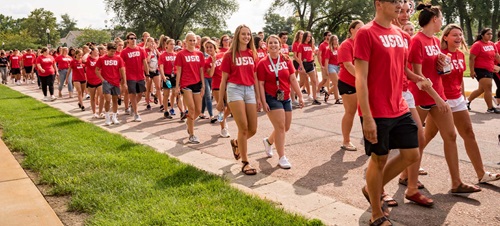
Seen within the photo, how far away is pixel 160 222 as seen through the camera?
12.8 ft

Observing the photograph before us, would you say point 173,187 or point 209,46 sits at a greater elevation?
point 209,46

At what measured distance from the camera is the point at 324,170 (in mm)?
5785

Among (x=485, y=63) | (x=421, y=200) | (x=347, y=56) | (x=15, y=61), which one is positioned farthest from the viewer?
(x=15, y=61)

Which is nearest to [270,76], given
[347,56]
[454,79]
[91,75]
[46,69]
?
[347,56]

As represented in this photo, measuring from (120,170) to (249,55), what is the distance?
86.9 inches

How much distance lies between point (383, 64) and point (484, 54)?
24.6ft

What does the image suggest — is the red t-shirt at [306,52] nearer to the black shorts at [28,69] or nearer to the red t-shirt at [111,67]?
the red t-shirt at [111,67]

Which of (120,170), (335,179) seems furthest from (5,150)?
(335,179)

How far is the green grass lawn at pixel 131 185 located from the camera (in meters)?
3.98

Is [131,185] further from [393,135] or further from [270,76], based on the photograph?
[393,135]

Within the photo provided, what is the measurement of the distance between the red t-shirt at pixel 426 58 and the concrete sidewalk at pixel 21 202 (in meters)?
3.73

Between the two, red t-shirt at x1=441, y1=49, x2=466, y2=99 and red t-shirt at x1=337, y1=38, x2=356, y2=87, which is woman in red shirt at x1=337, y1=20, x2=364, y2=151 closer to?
red t-shirt at x1=337, y1=38, x2=356, y2=87

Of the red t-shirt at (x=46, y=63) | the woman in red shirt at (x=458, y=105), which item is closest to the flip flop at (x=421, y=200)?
the woman in red shirt at (x=458, y=105)

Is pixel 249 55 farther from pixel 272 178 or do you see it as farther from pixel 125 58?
pixel 125 58
